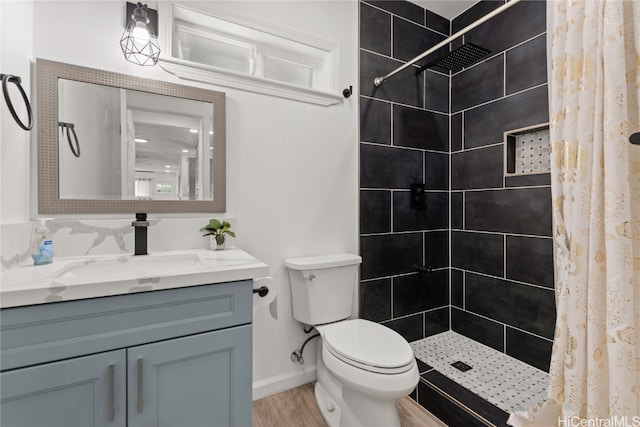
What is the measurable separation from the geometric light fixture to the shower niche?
210cm

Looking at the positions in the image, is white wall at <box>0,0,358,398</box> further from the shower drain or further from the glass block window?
the shower drain

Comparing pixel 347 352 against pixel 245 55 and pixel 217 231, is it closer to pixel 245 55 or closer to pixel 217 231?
pixel 217 231

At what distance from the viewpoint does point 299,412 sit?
1593mm

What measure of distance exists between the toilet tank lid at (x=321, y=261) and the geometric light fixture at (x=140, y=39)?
3.99 ft

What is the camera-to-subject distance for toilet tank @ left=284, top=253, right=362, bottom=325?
166cm

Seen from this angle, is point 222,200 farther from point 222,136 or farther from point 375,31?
point 375,31

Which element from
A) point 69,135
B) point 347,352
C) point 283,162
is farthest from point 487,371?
point 69,135

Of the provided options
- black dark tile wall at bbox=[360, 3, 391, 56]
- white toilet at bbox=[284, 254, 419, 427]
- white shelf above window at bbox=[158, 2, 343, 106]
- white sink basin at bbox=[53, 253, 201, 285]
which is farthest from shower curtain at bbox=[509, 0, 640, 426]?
white sink basin at bbox=[53, 253, 201, 285]

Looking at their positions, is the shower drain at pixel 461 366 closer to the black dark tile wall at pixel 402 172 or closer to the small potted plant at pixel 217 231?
the black dark tile wall at pixel 402 172

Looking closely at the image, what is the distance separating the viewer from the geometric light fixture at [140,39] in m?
1.26

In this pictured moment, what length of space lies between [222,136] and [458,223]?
1806 millimetres

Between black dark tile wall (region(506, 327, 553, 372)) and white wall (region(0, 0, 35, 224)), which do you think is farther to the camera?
black dark tile wall (region(506, 327, 553, 372))

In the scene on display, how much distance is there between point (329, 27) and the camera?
6.14 ft

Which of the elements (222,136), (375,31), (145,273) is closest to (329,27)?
(375,31)
